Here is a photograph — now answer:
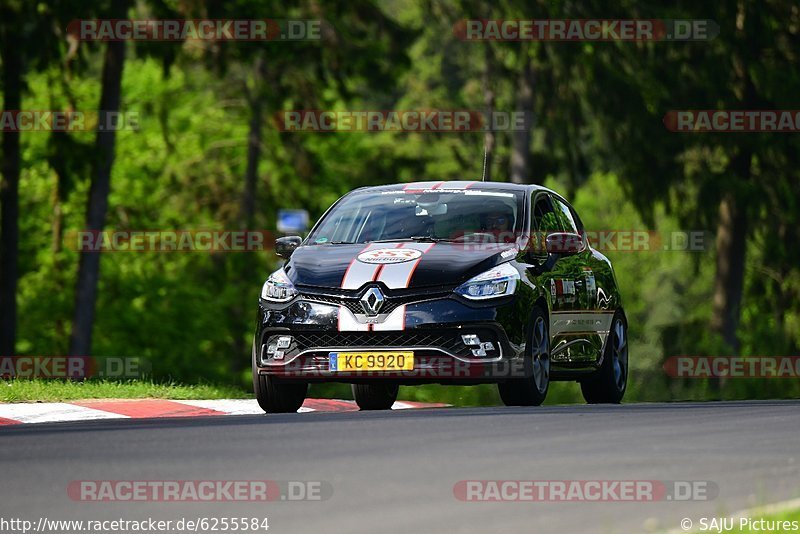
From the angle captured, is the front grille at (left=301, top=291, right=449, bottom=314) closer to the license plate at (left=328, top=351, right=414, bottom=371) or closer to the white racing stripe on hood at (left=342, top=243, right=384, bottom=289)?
the white racing stripe on hood at (left=342, top=243, right=384, bottom=289)

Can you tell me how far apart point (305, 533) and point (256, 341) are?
6.85 metres

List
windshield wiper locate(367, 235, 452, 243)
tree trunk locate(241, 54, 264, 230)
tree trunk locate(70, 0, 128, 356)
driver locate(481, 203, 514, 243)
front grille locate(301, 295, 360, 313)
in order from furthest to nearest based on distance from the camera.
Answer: tree trunk locate(241, 54, 264, 230), tree trunk locate(70, 0, 128, 356), driver locate(481, 203, 514, 243), windshield wiper locate(367, 235, 452, 243), front grille locate(301, 295, 360, 313)

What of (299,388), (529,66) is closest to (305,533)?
(299,388)

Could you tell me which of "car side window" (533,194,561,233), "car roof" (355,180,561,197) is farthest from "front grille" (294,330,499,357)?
"car roof" (355,180,561,197)

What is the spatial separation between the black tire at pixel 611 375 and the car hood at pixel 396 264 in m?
2.45

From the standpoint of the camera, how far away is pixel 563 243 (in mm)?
14562

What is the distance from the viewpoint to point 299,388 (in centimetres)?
1416

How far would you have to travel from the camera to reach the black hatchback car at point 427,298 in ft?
42.8

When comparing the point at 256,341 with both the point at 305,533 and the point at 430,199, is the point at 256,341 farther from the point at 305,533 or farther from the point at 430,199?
the point at 305,533

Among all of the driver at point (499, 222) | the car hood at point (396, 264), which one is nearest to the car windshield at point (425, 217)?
the driver at point (499, 222)

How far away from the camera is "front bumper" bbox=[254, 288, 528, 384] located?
42.7 ft

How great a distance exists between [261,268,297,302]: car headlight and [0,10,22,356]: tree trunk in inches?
711

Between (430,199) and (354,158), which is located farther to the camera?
(354,158)

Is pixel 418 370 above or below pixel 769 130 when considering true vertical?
below
